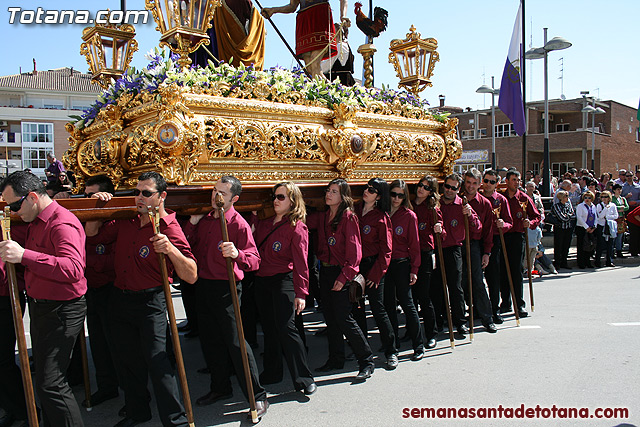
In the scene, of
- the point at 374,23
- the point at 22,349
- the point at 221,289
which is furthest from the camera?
the point at 374,23

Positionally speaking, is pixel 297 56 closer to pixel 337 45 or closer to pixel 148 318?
pixel 337 45

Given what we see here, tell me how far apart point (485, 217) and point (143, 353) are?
442cm

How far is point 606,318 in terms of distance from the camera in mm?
6754

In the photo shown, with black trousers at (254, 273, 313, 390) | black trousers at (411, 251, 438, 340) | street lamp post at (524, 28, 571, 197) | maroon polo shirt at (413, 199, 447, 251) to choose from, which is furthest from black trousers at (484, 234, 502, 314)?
street lamp post at (524, 28, 571, 197)

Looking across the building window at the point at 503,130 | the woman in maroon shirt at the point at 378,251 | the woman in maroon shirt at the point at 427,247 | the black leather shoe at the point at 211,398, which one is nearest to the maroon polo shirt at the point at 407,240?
the woman in maroon shirt at the point at 378,251

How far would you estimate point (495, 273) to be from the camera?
6.95m

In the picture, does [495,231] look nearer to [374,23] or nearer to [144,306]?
[374,23]

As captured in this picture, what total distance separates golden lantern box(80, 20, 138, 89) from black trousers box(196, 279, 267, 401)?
2.77 metres

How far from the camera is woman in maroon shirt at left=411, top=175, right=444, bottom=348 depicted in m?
5.77

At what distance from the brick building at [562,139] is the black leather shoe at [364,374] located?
3360cm

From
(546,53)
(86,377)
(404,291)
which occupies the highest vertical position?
(546,53)

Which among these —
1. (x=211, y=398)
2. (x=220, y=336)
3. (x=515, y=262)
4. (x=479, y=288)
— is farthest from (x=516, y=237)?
(x=211, y=398)

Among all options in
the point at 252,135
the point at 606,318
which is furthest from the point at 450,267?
the point at 252,135

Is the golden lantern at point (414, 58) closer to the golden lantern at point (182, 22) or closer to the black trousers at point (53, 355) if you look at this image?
the golden lantern at point (182, 22)
